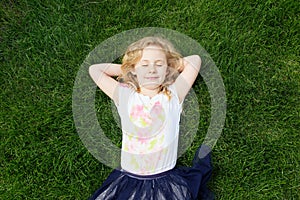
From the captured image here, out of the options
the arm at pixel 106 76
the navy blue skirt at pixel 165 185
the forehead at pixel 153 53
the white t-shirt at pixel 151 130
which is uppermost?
the forehead at pixel 153 53

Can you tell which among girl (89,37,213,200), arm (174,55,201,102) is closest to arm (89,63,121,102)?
girl (89,37,213,200)

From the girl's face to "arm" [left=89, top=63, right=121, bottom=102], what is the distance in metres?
0.13

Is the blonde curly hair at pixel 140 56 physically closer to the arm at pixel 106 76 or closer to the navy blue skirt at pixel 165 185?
the arm at pixel 106 76

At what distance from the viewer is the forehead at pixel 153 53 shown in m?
2.11

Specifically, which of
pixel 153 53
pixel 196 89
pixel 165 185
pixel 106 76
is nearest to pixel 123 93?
pixel 106 76

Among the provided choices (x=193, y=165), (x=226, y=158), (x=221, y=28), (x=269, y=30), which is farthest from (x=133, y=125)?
(x=269, y=30)

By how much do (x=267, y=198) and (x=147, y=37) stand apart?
37.7 inches

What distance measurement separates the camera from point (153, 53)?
6.95ft

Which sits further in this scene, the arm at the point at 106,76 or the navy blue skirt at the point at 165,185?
the arm at the point at 106,76

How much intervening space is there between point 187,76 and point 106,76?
0.39 m

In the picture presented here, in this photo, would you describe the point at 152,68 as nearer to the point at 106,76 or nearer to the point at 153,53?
the point at 153,53

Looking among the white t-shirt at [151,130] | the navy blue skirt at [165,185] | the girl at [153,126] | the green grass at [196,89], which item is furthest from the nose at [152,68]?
the navy blue skirt at [165,185]

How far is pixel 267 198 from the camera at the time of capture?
2.21 metres

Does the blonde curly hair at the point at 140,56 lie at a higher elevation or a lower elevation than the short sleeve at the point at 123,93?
higher
